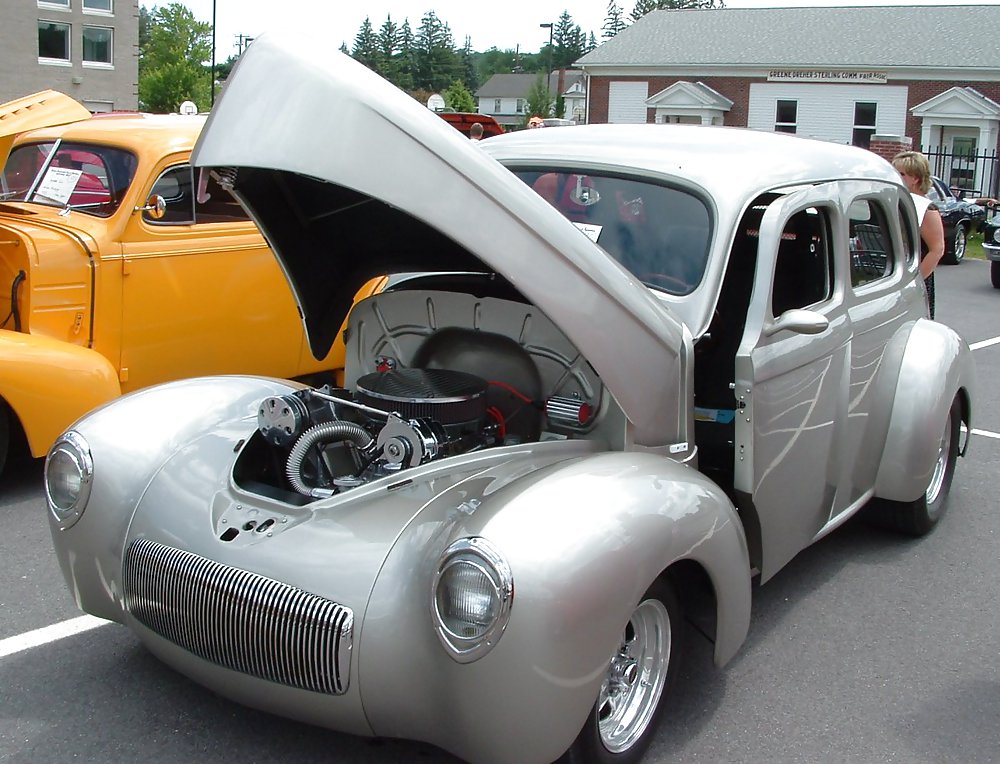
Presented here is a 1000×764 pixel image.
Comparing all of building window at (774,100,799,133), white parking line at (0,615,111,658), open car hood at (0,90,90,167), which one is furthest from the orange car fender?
building window at (774,100,799,133)

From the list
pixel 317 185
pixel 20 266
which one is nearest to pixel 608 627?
pixel 317 185

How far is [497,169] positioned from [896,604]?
8.85 ft

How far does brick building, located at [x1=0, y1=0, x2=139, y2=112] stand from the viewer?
46.2m

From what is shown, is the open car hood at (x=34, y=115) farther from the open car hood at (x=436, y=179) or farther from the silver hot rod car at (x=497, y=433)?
the open car hood at (x=436, y=179)

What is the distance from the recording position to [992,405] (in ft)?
26.5

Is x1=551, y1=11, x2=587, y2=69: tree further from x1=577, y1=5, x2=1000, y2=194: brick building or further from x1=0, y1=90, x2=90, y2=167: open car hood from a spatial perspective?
x1=0, y1=90, x2=90, y2=167: open car hood

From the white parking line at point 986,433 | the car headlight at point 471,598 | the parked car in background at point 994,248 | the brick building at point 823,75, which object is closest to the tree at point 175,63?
the brick building at point 823,75

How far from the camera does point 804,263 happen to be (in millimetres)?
4414

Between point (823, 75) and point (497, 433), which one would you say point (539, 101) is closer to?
point (823, 75)

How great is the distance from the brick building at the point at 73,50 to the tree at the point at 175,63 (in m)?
8.66

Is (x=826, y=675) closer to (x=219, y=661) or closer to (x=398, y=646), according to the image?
(x=398, y=646)

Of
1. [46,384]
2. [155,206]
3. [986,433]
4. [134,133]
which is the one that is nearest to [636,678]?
[46,384]

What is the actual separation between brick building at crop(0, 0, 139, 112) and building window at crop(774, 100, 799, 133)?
3030cm

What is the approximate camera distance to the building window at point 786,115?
3741 centimetres
